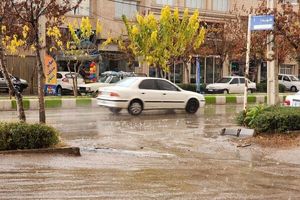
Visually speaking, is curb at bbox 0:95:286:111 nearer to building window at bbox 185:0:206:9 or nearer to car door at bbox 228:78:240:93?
car door at bbox 228:78:240:93

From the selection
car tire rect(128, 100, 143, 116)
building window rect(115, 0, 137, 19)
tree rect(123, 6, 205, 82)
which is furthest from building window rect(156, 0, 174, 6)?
car tire rect(128, 100, 143, 116)

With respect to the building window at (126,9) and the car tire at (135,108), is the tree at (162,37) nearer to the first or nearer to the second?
the building window at (126,9)

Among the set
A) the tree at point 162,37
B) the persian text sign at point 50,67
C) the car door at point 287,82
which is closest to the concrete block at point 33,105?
the persian text sign at point 50,67

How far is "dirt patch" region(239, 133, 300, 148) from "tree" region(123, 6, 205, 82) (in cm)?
2004

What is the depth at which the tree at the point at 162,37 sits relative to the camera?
33688mm

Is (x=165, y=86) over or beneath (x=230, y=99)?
over

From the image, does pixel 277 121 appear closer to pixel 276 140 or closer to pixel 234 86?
pixel 276 140

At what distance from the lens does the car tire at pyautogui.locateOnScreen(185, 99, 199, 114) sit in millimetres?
21859

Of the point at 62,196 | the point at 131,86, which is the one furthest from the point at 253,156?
the point at 131,86

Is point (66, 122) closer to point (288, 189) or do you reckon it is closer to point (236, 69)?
point (288, 189)

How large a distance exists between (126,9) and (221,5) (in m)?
10.7

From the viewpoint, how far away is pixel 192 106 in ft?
72.1

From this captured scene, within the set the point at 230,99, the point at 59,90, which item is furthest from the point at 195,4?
the point at 230,99

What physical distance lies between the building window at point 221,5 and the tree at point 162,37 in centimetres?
1569
